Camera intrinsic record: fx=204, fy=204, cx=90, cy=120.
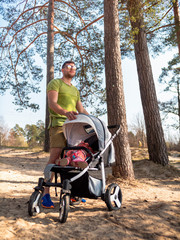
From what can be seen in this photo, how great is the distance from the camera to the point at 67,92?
3.01 meters

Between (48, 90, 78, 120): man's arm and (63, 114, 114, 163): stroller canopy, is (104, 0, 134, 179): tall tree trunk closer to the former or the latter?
(63, 114, 114, 163): stroller canopy

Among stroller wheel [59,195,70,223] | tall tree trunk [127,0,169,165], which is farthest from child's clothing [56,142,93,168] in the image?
tall tree trunk [127,0,169,165]

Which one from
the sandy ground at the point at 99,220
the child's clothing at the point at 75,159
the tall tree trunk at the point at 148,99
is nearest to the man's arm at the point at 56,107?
the child's clothing at the point at 75,159

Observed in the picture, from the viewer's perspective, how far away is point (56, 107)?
270 centimetres

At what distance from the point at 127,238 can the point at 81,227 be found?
1.70 ft

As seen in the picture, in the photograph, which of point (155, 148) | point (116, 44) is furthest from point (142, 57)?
point (155, 148)

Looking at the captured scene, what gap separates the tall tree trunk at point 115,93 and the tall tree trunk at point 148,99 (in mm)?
1502

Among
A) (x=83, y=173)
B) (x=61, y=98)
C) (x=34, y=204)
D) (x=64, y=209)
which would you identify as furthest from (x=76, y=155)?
(x=61, y=98)

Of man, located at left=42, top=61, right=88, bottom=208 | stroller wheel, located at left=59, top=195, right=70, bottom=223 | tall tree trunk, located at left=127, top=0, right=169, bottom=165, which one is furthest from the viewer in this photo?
tall tree trunk, located at left=127, top=0, right=169, bottom=165

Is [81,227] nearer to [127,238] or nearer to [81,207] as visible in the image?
[127,238]

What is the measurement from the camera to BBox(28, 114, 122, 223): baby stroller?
2398mm

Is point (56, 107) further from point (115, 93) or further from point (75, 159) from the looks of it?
point (115, 93)

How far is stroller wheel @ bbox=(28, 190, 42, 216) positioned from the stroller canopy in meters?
0.77

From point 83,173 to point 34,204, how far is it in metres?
0.71
